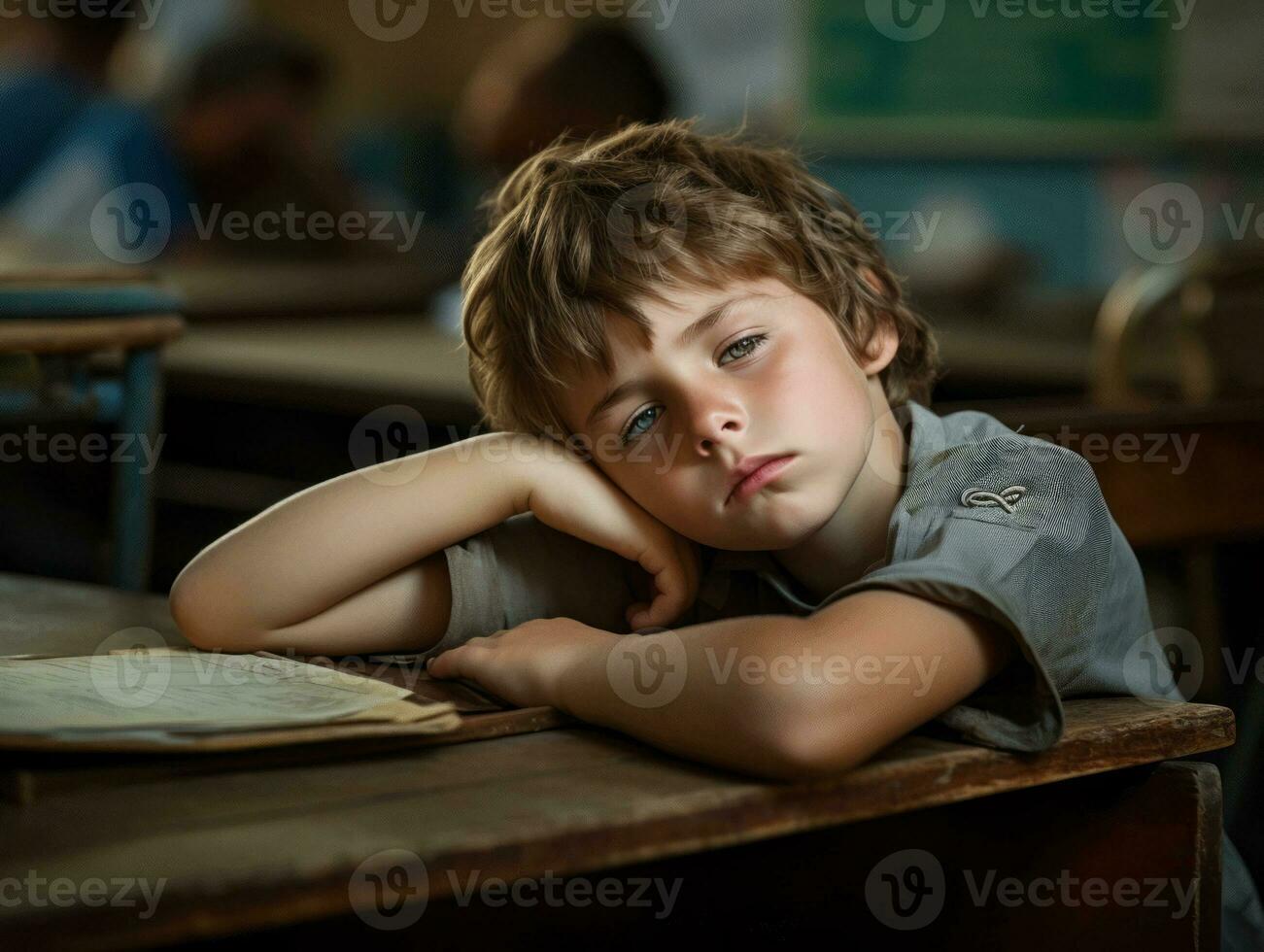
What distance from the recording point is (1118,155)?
4.59 m

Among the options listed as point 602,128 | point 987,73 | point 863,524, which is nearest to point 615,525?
point 863,524

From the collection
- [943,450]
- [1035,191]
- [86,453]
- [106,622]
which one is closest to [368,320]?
[1035,191]

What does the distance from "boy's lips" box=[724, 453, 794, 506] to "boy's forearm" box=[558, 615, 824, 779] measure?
5.4 inches

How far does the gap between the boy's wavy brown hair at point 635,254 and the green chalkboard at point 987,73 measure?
367 cm

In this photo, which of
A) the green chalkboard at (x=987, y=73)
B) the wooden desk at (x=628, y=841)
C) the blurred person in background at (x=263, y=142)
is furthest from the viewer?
the blurred person in background at (x=263, y=142)

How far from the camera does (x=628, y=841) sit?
0.72m

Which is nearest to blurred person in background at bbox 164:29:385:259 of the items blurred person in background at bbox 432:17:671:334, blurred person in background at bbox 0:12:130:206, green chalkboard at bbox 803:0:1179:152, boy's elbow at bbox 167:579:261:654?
blurred person in background at bbox 0:12:130:206

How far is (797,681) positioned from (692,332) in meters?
0.32

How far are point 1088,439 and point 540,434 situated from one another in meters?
0.50

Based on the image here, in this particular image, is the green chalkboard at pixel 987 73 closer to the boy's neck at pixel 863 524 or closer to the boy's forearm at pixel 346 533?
the boy's neck at pixel 863 524

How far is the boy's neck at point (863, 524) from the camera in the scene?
1.12 meters

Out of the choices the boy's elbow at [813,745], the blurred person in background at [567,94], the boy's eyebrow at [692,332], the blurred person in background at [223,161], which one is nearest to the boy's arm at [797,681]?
the boy's elbow at [813,745]

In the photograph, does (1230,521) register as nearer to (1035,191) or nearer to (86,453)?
(86,453)

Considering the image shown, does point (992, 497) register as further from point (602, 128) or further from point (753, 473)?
point (602, 128)
